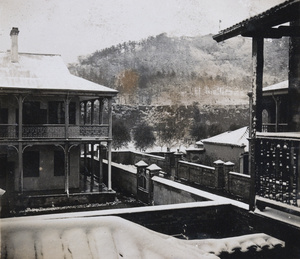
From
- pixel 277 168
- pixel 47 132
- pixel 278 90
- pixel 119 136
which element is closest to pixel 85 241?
pixel 277 168

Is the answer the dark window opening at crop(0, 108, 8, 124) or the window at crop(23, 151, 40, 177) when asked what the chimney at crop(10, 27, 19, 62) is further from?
the window at crop(23, 151, 40, 177)

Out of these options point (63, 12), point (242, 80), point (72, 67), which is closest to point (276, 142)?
point (63, 12)

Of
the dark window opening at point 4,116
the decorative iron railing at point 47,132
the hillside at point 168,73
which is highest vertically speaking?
the hillside at point 168,73

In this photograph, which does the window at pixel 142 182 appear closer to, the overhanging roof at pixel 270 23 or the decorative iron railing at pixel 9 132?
the decorative iron railing at pixel 9 132

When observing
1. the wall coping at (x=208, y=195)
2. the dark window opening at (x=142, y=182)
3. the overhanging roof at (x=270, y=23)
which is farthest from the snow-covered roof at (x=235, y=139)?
the overhanging roof at (x=270, y=23)

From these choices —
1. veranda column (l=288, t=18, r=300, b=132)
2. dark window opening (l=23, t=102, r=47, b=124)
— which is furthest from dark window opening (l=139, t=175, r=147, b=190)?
veranda column (l=288, t=18, r=300, b=132)

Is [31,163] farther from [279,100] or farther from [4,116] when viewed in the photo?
[279,100]

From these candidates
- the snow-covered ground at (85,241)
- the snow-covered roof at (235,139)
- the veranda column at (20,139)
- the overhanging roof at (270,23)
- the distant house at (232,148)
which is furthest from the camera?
the snow-covered roof at (235,139)

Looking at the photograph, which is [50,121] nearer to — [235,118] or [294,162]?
[294,162]
